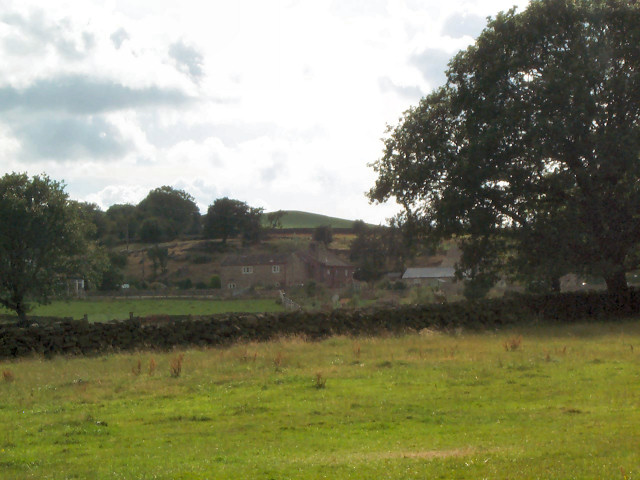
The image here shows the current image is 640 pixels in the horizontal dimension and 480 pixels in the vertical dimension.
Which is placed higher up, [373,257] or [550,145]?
[550,145]

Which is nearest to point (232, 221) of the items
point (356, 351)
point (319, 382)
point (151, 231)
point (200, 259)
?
point (200, 259)

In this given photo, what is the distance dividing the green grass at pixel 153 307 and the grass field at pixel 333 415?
111ft

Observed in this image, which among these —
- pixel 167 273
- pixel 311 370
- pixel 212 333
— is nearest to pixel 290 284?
pixel 167 273

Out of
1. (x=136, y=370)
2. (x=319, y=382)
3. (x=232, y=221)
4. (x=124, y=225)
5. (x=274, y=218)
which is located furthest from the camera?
(x=274, y=218)

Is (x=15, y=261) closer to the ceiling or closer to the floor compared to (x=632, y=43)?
closer to the floor

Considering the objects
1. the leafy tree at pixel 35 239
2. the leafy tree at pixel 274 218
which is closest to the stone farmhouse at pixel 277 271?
the leafy tree at pixel 35 239

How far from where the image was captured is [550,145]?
97.2ft

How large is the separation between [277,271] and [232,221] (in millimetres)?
36208

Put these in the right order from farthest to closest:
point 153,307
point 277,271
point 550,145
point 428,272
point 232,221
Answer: point 232,221
point 428,272
point 277,271
point 153,307
point 550,145

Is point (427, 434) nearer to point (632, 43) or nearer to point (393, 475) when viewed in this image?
point (393, 475)

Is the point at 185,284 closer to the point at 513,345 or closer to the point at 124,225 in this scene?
the point at 124,225

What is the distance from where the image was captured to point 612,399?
1066cm

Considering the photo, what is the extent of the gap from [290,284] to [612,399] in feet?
238

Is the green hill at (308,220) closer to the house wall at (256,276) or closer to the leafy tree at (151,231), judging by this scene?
the leafy tree at (151,231)
